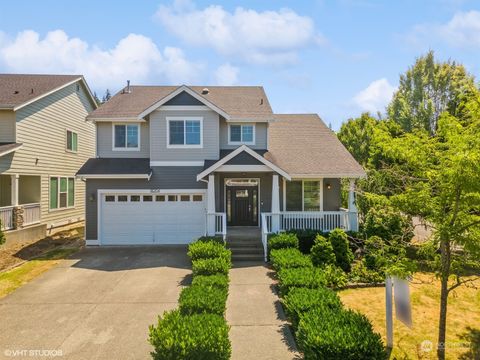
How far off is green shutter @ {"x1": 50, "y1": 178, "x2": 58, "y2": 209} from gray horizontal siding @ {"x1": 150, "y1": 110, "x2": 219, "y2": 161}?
783 cm

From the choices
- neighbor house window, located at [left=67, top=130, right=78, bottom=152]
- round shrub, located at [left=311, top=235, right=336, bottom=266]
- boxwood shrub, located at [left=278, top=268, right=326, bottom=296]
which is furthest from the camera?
neighbor house window, located at [left=67, top=130, right=78, bottom=152]

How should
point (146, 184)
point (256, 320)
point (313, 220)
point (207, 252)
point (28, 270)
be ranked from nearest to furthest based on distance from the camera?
point (256, 320), point (207, 252), point (28, 270), point (313, 220), point (146, 184)

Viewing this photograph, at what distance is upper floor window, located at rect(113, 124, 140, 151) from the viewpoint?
15.7m

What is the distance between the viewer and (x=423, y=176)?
614 cm

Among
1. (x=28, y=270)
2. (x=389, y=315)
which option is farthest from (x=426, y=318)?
(x=28, y=270)

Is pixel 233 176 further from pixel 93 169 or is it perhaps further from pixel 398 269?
pixel 398 269

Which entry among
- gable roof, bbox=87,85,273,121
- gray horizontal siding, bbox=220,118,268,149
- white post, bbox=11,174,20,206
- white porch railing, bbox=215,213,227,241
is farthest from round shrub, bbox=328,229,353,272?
white post, bbox=11,174,20,206

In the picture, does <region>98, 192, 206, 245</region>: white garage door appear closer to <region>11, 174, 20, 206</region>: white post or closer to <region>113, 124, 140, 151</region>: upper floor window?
<region>113, 124, 140, 151</region>: upper floor window

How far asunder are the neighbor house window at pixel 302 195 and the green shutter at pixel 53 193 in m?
13.8

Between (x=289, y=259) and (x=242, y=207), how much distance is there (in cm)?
616

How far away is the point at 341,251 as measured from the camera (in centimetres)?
1135

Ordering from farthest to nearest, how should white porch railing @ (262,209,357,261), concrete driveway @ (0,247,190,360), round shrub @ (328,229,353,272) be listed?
white porch railing @ (262,209,357,261), round shrub @ (328,229,353,272), concrete driveway @ (0,247,190,360)

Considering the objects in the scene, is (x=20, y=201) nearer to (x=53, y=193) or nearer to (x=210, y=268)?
(x=53, y=193)

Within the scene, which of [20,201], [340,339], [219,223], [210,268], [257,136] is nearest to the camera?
[340,339]
